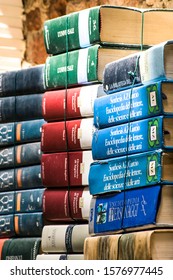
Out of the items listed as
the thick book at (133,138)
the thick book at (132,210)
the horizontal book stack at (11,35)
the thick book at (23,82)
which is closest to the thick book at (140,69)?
the thick book at (133,138)

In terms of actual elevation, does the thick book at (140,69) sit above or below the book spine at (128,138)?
above

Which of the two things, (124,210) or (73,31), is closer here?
(124,210)

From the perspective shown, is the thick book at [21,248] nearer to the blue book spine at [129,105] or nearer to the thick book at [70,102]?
the thick book at [70,102]

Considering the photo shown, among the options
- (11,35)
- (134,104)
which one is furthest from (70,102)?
(11,35)

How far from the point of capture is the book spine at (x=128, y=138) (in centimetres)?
410

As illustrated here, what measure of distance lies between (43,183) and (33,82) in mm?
675

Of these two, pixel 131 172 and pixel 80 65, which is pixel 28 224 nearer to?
pixel 80 65

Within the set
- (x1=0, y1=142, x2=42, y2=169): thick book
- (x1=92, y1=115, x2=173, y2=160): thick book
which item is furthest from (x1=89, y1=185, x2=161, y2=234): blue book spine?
(x1=0, y1=142, x2=42, y2=169): thick book

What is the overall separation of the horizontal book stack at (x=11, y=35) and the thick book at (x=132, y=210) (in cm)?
301

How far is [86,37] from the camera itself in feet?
16.3

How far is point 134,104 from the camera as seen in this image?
14.0 feet

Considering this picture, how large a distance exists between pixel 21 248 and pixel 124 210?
1.29 meters

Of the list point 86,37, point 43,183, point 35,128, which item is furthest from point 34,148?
point 86,37

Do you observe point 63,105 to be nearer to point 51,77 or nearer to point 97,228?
point 51,77
